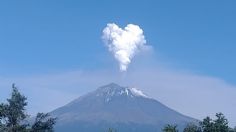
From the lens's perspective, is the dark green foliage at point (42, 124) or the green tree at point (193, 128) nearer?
the dark green foliage at point (42, 124)

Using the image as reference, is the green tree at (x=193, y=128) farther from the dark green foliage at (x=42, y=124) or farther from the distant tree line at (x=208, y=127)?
the dark green foliage at (x=42, y=124)

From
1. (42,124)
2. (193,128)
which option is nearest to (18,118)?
(42,124)

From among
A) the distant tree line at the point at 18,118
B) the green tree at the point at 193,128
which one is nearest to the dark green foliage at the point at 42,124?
the distant tree line at the point at 18,118

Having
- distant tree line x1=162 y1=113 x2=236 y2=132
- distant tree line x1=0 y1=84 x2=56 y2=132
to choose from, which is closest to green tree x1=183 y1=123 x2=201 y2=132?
distant tree line x1=162 y1=113 x2=236 y2=132

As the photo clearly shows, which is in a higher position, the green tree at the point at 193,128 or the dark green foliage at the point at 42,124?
the green tree at the point at 193,128

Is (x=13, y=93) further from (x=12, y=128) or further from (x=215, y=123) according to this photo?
(x=215, y=123)

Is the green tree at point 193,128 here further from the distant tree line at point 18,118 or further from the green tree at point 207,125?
the distant tree line at point 18,118

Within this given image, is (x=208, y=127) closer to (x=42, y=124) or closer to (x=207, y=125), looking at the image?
(x=207, y=125)

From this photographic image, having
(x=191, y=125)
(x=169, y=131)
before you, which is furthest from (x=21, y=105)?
(x=191, y=125)
